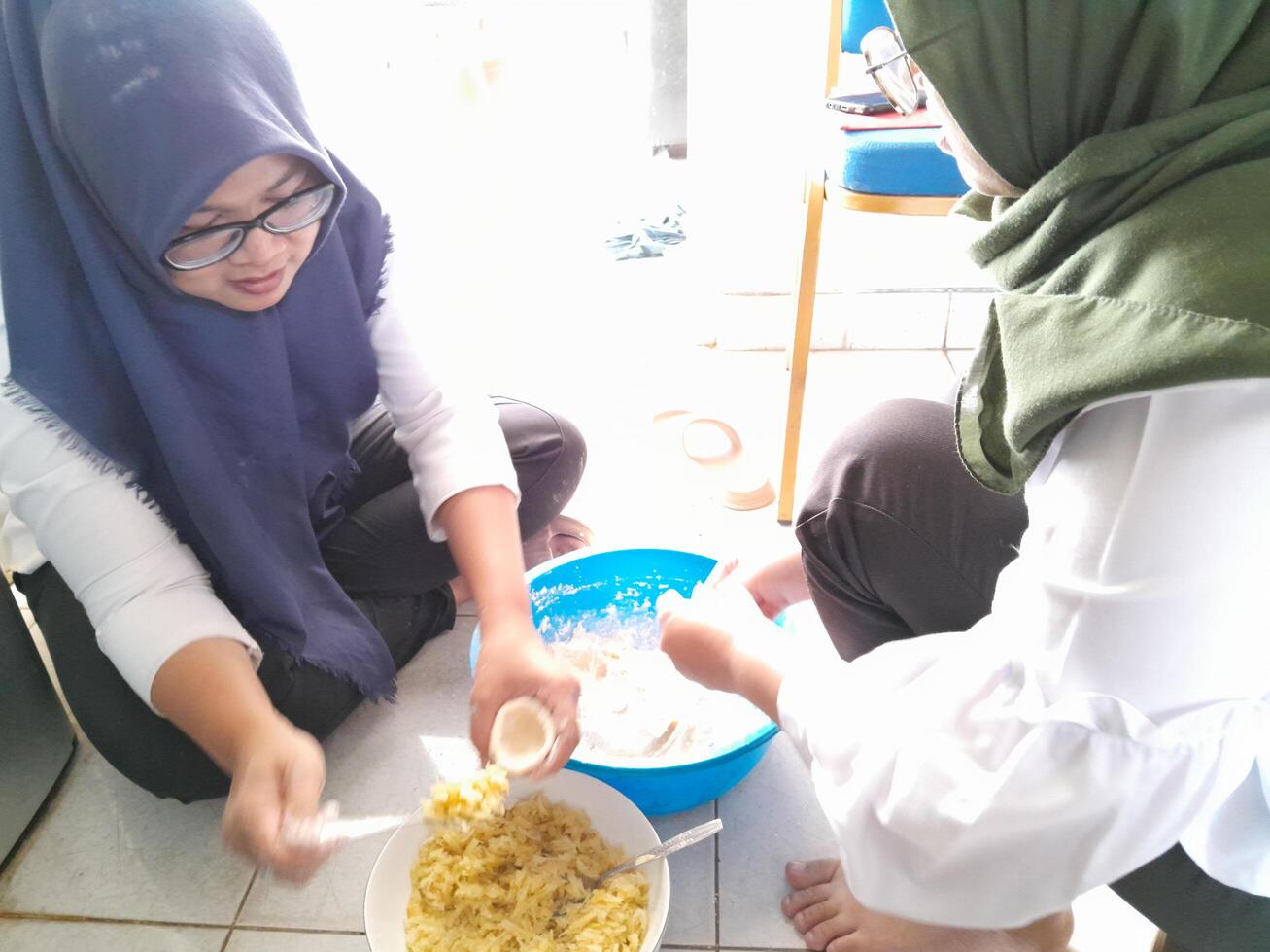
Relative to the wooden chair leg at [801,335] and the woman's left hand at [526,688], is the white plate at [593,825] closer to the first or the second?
the woman's left hand at [526,688]

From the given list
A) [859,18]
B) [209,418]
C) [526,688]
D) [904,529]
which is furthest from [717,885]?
[859,18]

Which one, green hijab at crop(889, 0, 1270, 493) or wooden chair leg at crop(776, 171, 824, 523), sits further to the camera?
wooden chair leg at crop(776, 171, 824, 523)

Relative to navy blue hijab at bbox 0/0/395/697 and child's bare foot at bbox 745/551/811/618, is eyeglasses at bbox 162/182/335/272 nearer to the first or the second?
navy blue hijab at bbox 0/0/395/697

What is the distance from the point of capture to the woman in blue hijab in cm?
65

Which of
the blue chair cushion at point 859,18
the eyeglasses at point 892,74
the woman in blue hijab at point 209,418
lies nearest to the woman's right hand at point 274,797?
the woman in blue hijab at point 209,418

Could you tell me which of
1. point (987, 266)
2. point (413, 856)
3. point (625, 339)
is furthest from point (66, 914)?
point (625, 339)

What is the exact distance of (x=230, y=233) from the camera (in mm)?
703

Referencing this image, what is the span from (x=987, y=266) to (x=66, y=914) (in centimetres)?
94

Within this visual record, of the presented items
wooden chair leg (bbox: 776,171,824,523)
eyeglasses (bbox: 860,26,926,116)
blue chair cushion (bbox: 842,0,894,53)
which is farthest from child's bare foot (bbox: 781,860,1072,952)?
blue chair cushion (bbox: 842,0,894,53)

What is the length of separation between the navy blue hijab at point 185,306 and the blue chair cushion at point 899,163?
1.70 feet

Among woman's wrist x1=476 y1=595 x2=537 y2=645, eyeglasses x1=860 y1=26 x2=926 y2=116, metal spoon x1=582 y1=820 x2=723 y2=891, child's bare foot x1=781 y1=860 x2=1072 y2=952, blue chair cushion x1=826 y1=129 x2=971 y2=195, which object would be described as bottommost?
child's bare foot x1=781 y1=860 x2=1072 y2=952

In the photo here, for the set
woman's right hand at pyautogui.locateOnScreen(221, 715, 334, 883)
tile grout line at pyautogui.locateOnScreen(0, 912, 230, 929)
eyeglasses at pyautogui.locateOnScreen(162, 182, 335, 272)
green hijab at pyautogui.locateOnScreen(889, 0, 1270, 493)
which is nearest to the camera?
green hijab at pyautogui.locateOnScreen(889, 0, 1270, 493)

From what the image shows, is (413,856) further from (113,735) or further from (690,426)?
(690,426)

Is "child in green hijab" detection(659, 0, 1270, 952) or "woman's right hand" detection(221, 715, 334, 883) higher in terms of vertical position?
"child in green hijab" detection(659, 0, 1270, 952)
